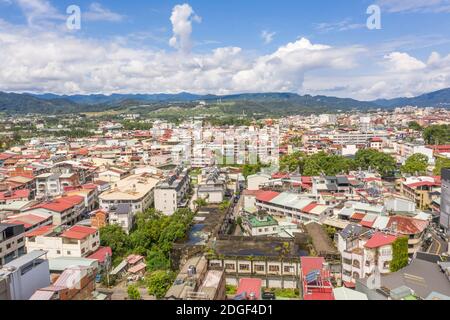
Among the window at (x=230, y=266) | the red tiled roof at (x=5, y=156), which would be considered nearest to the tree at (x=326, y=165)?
the window at (x=230, y=266)

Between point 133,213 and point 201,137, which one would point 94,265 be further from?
point 201,137

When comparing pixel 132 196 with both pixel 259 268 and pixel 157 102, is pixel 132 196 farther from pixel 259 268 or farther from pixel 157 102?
pixel 157 102

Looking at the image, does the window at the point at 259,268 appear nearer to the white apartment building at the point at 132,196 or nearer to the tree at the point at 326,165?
the white apartment building at the point at 132,196

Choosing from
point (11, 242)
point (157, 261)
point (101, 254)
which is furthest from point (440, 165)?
point (11, 242)

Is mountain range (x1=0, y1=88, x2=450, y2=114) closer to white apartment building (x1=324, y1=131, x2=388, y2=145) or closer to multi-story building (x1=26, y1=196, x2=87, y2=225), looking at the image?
white apartment building (x1=324, y1=131, x2=388, y2=145)

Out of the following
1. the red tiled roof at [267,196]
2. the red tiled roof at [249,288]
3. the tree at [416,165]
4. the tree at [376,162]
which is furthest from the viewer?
the tree at [376,162]

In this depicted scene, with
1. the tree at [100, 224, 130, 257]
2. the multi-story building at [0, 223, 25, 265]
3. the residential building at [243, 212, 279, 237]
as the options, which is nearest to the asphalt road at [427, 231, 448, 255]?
the residential building at [243, 212, 279, 237]
